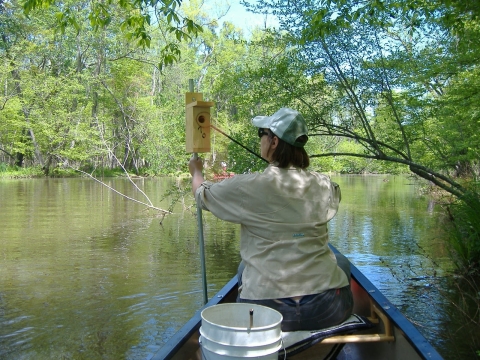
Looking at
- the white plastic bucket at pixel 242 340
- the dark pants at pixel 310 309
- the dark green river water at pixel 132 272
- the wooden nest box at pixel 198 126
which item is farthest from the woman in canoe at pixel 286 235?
the dark green river water at pixel 132 272

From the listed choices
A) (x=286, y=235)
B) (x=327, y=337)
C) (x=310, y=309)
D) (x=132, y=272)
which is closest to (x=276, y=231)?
(x=286, y=235)

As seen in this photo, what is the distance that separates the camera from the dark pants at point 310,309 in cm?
192

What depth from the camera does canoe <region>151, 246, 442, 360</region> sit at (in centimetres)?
199

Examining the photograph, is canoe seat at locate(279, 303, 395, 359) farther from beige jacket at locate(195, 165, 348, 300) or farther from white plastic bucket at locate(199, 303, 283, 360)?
white plastic bucket at locate(199, 303, 283, 360)

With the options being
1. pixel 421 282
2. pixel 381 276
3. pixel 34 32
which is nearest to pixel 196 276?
pixel 381 276

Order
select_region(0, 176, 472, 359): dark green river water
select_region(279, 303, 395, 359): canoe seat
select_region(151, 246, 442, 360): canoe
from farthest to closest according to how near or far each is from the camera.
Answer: select_region(0, 176, 472, 359): dark green river water
select_region(151, 246, 442, 360): canoe
select_region(279, 303, 395, 359): canoe seat

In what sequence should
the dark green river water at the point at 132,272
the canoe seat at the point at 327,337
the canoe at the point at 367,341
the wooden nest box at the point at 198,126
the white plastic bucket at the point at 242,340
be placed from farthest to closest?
the dark green river water at the point at 132,272 < the wooden nest box at the point at 198,126 < the canoe at the point at 367,341 < the canoe seat at the point at 327,337 < the white plastic bucket at the point at 242,340

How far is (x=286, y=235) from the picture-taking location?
1.91m

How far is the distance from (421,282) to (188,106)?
15.0ft

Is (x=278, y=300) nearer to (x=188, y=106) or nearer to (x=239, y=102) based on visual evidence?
(x=188, y=106)

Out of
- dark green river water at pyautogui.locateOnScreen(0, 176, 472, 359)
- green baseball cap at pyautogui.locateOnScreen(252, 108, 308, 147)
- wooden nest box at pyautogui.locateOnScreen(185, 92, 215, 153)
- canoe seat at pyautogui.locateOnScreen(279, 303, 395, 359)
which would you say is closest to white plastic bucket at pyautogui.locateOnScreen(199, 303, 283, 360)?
canoe seat at pyautogui.locateOnScreen(279, 303, 395, 359)

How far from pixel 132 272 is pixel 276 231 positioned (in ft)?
17.3

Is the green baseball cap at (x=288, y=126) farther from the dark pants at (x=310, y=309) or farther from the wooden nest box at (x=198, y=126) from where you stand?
the wooden nest box at (x=198, y=126)

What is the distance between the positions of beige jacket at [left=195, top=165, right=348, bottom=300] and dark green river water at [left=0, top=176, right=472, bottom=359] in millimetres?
2676
